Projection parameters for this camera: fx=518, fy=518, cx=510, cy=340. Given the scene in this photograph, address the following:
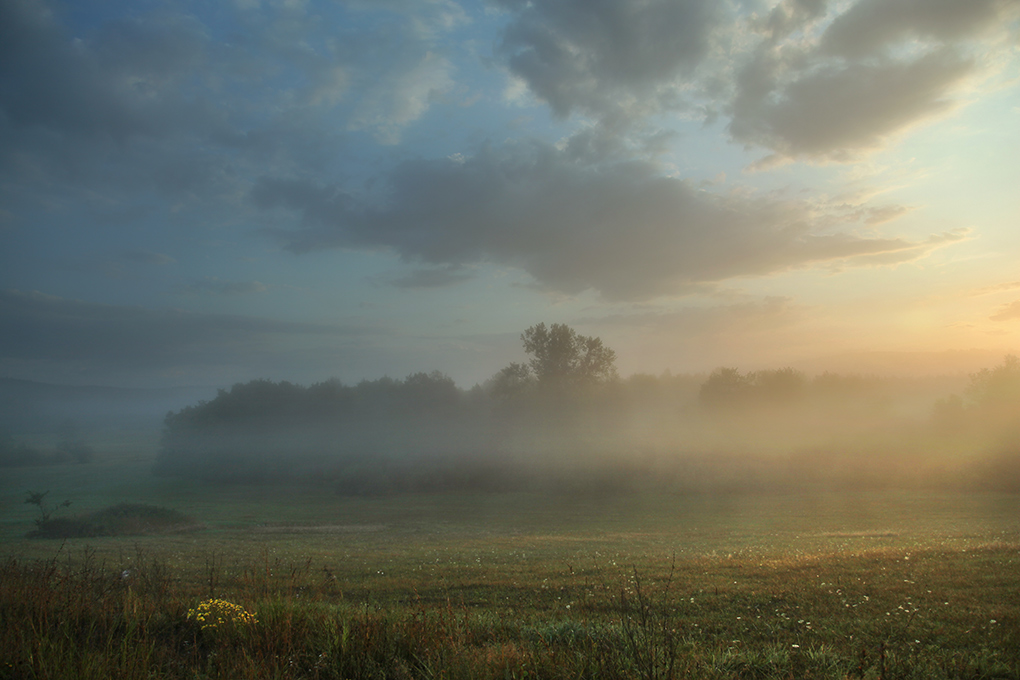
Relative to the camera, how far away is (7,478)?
72.1 metres

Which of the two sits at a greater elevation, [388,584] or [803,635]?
[803,635]

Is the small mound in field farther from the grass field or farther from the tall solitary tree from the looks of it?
the tall solitary tree

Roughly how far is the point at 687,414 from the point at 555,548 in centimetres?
7127

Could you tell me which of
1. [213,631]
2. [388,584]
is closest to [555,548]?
[388,584]

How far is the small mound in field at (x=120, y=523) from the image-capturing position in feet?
112

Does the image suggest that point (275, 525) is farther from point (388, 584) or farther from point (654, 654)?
point (654, 654)

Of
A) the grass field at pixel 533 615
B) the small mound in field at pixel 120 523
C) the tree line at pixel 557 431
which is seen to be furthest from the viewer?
the tree line at pixel 557 431

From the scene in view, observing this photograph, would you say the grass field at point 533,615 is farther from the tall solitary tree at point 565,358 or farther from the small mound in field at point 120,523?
the tall solitary tree at point 565,358

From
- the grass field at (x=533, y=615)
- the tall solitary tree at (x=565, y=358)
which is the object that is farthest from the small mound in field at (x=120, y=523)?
the tall solitary tree at (x=565, y=358)

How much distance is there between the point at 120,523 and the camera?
39.7 m

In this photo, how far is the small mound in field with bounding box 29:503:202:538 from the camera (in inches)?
1345

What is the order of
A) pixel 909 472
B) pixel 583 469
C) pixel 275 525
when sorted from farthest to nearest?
pixel 583 469 < pixel 909 472 < pixel 275 525

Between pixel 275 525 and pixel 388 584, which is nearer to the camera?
pixel 388 584

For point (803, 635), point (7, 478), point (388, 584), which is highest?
point (803, 635)
